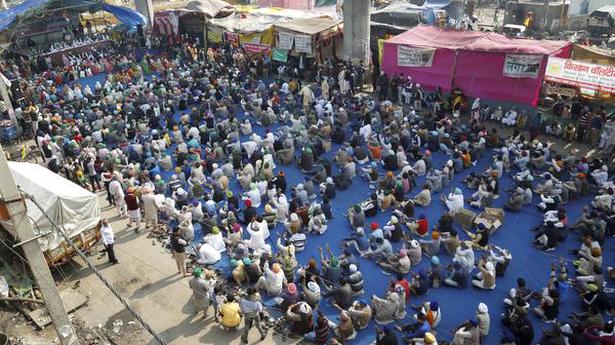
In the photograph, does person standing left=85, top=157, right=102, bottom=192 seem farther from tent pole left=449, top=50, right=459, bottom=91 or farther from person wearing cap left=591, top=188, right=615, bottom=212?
person wearing cap left=591, top=188, right=615, bottom=212

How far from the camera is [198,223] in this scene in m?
14.6

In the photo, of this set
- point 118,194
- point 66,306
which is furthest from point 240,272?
point 118,194

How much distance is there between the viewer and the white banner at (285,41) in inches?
1027

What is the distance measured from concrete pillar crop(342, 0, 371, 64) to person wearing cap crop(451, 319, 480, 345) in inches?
698

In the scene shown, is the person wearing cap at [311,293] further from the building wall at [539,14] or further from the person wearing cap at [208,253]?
the building wall at [539,14]

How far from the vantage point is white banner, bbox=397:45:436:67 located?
69.7 feet

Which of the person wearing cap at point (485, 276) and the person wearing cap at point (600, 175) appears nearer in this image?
the person wearing cap at point (485, 276)

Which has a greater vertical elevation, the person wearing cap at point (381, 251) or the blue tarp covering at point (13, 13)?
the blue tarp covering at point (13, 13)

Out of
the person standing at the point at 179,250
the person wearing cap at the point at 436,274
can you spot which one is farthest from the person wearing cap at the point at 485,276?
the person standing at the point at 179,250

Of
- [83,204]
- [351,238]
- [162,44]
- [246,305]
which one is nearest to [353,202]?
[351,238]

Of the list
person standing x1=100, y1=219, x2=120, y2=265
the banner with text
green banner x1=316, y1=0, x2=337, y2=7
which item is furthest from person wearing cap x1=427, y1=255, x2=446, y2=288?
green banner x1=316, y1=0, x2=337, y2=7

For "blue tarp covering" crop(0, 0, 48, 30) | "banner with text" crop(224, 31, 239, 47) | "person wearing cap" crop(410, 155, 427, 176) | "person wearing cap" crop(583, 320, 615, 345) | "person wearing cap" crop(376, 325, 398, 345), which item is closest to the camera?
"person wearing cap" crop(583, 320, 615, 345)

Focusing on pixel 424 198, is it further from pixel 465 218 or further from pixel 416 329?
pixel 416 329

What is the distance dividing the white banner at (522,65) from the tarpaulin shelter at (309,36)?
992 cm
